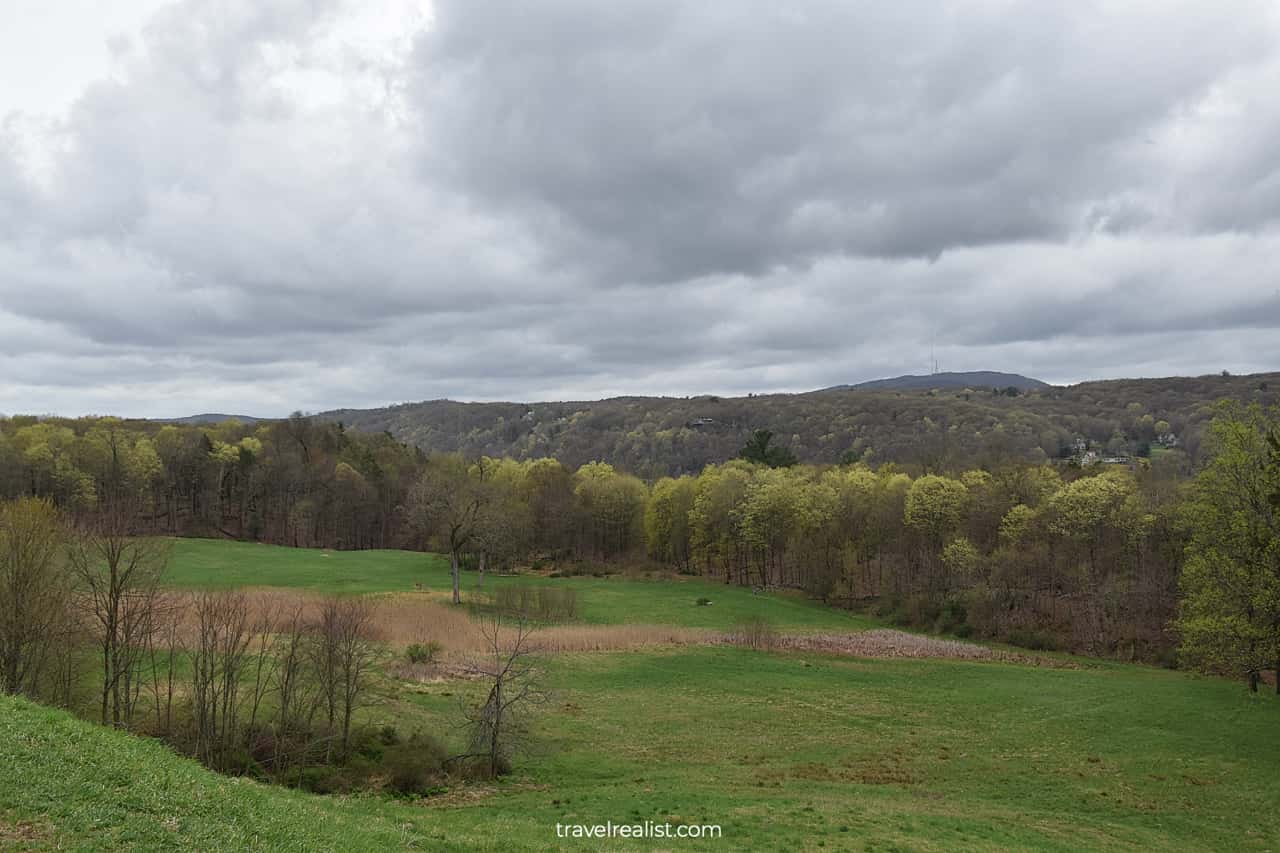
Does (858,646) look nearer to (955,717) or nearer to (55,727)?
(955,717)

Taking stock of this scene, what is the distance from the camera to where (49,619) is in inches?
893

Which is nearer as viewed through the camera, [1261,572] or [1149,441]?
[1261,572]

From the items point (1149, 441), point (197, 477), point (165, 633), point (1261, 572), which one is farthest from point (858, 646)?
point (1149, 441)

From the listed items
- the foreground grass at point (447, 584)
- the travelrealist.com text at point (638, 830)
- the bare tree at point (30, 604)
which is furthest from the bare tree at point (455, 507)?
the travelrealist.com text at point (638, 830)

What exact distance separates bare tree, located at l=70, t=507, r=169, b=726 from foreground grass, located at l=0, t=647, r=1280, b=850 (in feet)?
25.6

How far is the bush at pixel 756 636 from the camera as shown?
49.8 metres

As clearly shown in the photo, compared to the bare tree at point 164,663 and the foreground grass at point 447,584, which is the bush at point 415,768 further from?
the foreground grass at point 447,584

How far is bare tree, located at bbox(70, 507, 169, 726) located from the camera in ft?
72.9

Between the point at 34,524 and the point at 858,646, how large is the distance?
153 ft

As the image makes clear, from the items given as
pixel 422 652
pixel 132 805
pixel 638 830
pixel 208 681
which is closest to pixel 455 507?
pixel 422 652

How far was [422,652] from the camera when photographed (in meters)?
37.6

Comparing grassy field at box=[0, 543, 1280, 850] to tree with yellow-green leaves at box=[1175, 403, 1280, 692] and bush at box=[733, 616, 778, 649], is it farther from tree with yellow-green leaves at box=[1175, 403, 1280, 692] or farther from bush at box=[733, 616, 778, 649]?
bush at box=[733, 616, 778, 649]

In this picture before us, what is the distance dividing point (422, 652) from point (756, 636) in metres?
23.5

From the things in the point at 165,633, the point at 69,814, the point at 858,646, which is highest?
the point at 69,814
